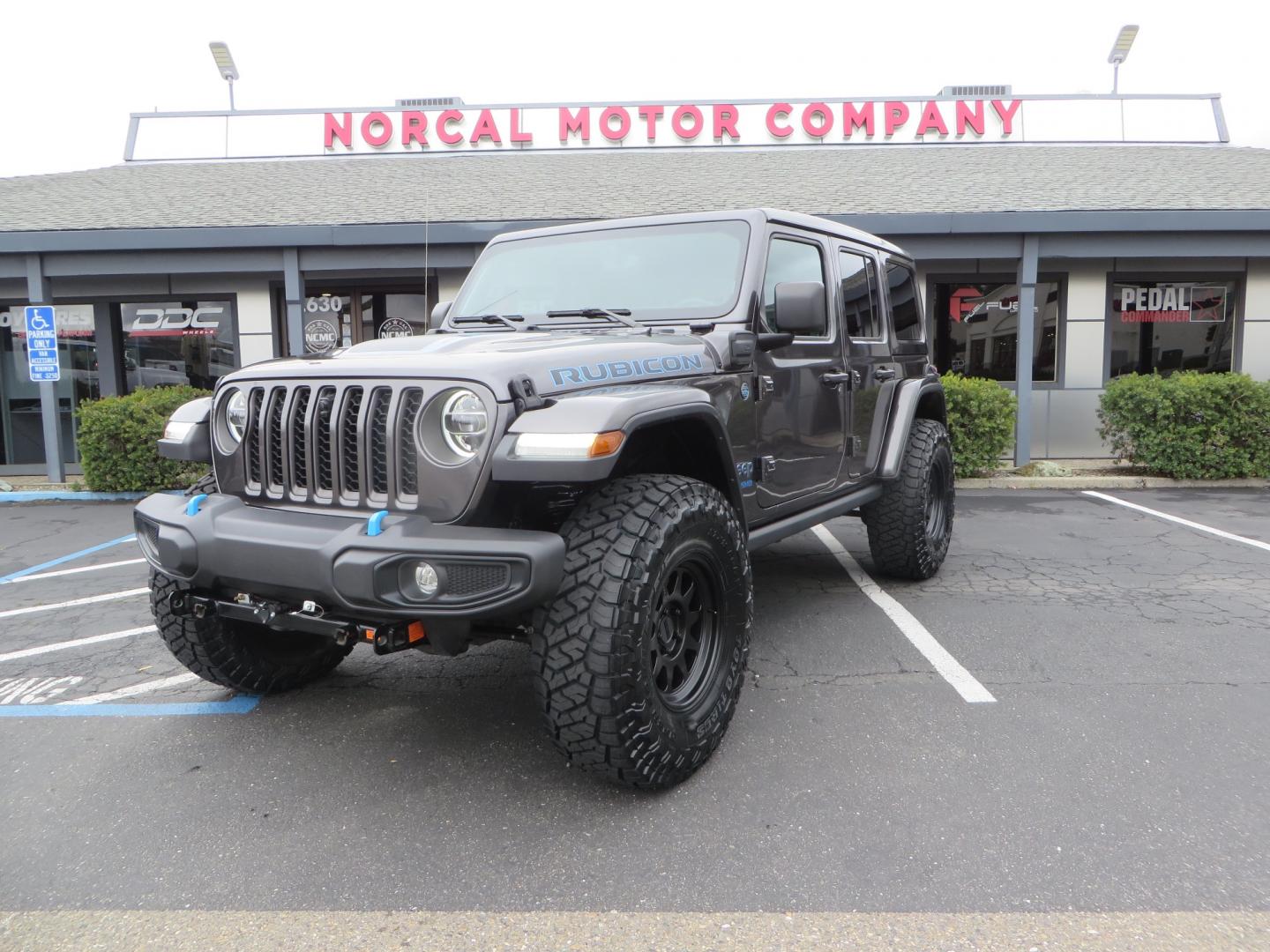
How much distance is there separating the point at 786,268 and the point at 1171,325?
36.8 feet

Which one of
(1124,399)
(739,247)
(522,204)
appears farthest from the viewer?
(522,204)

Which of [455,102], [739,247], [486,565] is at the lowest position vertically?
[486,565]

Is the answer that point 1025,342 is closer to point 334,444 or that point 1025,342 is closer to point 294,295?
point 294,295

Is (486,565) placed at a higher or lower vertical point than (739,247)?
lower

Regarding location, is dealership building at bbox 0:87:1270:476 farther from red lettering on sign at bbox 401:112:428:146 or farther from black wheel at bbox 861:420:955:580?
black wheel at bbox 861:420:955:580

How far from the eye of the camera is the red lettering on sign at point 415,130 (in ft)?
54.7

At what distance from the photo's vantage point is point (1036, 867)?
2.44m

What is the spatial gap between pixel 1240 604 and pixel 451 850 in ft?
15.1

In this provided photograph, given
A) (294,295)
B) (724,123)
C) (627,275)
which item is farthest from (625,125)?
(627,275)

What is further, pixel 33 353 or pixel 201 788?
pixel 33 353

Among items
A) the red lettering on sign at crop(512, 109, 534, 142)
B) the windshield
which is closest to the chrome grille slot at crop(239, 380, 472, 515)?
the windshield

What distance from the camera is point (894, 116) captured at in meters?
16.6

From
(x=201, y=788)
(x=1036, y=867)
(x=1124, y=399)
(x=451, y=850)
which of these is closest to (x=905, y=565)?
(x=1036, y=867)

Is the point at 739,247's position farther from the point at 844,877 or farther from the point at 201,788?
the point at 201,788
